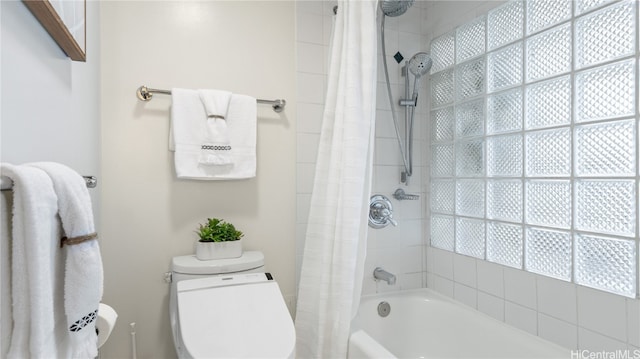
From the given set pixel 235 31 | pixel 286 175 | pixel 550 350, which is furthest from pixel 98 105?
pixel 550 350

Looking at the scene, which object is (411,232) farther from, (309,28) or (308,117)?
(309,28)

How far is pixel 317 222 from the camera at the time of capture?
165cm

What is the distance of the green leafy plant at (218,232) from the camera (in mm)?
1681

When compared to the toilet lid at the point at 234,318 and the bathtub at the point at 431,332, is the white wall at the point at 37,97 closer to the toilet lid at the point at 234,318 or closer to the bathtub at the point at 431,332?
the toilet lid at the point at 234,318

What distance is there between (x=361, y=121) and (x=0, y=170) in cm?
122

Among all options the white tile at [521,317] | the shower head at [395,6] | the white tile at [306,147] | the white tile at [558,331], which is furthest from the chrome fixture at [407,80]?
the white tile at [558,331]

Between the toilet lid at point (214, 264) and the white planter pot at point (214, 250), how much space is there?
0.06 feet

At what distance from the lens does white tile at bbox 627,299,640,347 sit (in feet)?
3.75

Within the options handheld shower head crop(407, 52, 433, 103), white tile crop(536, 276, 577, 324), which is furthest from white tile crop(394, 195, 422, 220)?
white tile crop(536, 276, 577, 324)

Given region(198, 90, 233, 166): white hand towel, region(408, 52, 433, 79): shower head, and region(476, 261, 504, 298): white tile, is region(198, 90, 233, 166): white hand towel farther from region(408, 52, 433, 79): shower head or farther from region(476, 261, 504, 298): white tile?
region(476, 261, 504, 298): white tile

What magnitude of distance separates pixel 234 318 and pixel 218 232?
1.62ft

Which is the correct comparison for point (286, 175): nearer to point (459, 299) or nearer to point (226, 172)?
point (226, 172)

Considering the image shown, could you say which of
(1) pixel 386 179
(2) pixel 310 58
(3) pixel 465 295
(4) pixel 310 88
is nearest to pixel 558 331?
(3) pixel 465 295

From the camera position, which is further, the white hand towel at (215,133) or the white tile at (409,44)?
the white tile at (409,44)
